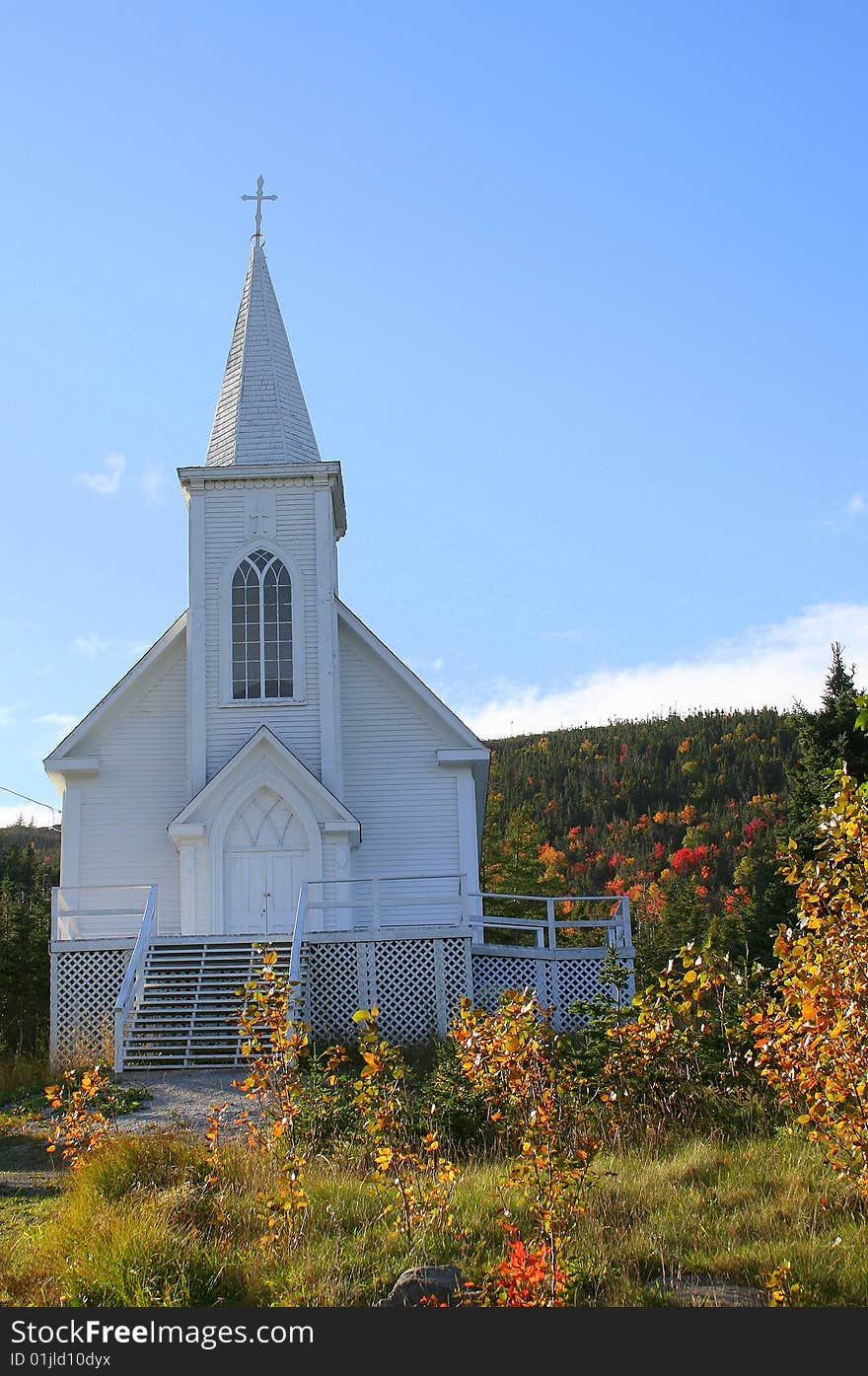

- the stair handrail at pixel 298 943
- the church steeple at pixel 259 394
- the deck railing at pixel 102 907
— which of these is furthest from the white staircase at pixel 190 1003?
the church steeple at pixel 259 394

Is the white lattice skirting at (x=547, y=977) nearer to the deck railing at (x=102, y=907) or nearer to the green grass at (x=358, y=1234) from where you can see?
the deck railing at (x=102, y=907)

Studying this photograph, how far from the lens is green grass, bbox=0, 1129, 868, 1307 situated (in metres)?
7.63

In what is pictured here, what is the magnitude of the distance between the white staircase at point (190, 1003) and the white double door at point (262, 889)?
4.24 feet

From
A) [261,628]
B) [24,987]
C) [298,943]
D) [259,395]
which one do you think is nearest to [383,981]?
[298,943]

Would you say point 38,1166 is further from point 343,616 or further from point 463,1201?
point 343,616

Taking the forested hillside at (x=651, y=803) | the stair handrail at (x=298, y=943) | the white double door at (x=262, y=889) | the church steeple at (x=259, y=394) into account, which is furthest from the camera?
the forested hillside at (x=651, y=803)

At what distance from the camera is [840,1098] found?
796 cm

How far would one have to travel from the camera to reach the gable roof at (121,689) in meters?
22.3

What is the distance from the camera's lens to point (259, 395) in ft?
80.3

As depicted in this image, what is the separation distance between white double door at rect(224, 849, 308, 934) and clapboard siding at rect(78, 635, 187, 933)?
1.18 meters

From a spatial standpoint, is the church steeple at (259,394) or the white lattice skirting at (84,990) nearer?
the white lattice skirting at (84,990)

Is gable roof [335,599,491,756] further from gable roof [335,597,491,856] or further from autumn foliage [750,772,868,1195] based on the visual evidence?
autumn foliage [750,772,868,1195]

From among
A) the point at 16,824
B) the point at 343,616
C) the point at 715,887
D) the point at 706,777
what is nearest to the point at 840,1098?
the point at 343,616

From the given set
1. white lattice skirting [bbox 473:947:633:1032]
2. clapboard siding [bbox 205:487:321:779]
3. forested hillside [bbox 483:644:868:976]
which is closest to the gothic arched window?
clapboard siding [bbox 205:487:321:779]
